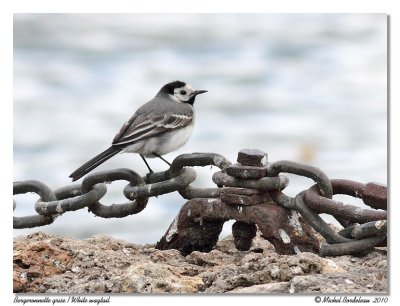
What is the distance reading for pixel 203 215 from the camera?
4.92 metres

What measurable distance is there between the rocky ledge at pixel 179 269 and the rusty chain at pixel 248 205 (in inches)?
3.6

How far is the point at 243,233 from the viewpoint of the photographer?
489 cm

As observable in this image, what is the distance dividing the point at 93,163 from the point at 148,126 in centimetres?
81

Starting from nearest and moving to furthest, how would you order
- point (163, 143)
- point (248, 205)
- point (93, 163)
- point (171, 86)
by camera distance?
point (248, 205) → point (93, 163) → point (163, 143) → point (171, 86)

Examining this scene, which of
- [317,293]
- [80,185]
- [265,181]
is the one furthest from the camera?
[80,185]

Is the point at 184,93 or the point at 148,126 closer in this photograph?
the point at 148,126

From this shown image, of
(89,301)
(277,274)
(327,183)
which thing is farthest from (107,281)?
(327,183)

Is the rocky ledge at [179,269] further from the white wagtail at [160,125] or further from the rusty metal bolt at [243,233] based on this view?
the white wagtail at [160,125]

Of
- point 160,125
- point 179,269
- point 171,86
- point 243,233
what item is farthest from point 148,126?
point 179,269

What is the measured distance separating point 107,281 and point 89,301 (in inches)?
4.6

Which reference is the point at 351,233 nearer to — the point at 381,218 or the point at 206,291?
the point at 381,218

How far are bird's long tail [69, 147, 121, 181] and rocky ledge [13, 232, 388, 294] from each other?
2.24 ft

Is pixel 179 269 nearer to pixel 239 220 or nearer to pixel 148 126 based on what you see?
pixel 239 220

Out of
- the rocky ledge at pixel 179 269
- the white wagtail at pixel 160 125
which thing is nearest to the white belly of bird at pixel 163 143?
the white wagtail at pixel 160 125
